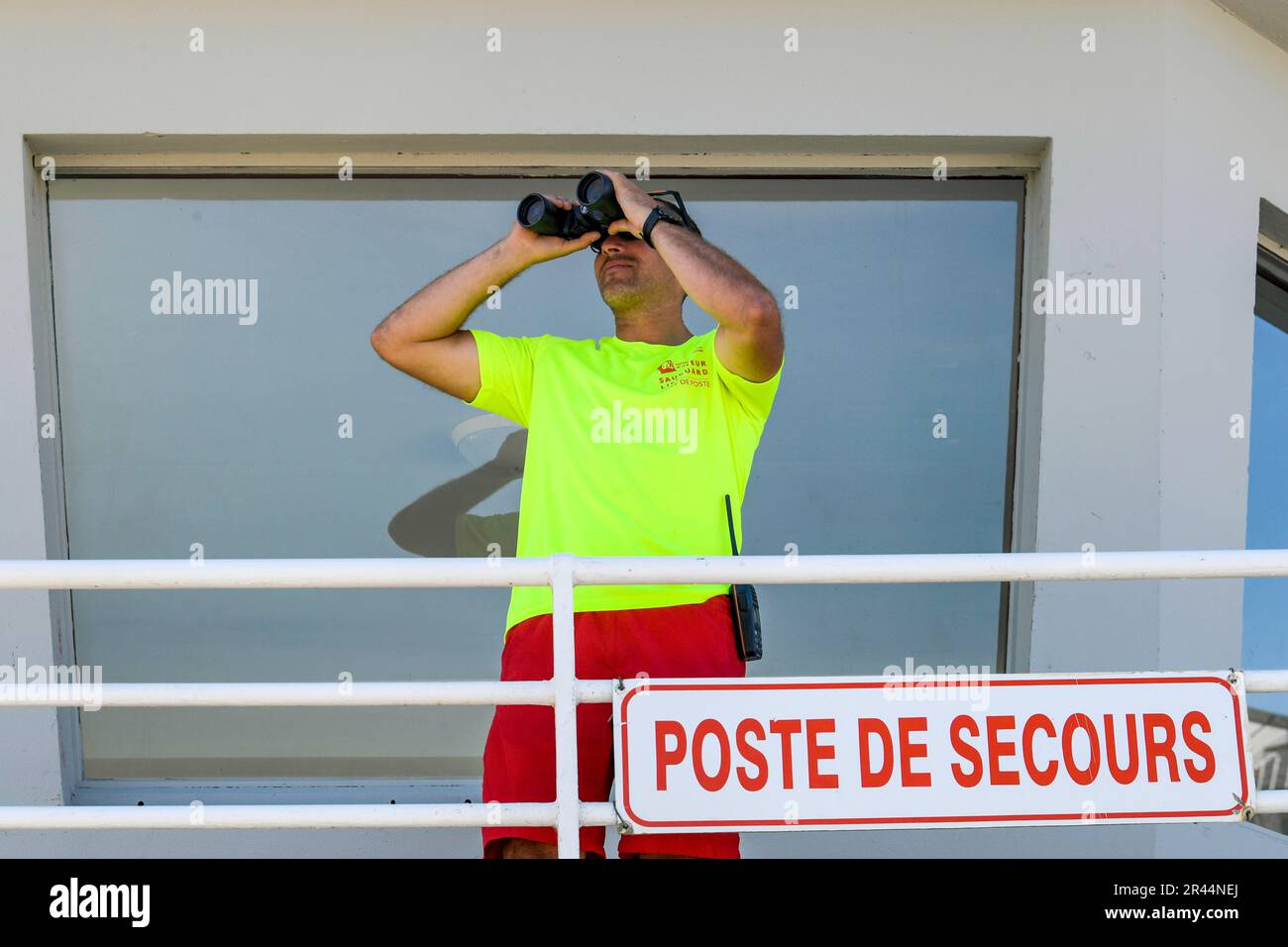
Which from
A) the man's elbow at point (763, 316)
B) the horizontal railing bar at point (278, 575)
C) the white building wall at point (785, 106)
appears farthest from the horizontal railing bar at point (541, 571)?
the white building wall at point (785, 106)

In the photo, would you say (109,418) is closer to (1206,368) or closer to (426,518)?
(426,518)

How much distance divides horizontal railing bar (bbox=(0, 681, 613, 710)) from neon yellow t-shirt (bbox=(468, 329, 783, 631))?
1.19 feet

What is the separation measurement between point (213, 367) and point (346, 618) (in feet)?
3.09

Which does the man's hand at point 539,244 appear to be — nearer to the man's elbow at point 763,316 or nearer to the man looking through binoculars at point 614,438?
the man looking through binoculars at point 614,438

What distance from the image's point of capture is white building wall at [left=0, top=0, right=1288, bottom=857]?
405cm

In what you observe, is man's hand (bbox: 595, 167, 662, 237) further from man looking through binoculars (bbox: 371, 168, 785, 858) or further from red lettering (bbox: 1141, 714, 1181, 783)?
Result: red lettering (bbox: 1141, 714, 1181, 783)

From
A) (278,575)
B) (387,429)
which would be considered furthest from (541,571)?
(387,429)

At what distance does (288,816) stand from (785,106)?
104 inches

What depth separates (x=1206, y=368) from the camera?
4062 mm

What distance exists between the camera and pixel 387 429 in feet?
14.5

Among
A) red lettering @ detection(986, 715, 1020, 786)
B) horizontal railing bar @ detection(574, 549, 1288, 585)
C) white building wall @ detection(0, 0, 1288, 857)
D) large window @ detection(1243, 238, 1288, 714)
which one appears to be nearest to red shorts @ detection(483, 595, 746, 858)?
horizontal railing bar @ detection(574, 549, 1288, 585)

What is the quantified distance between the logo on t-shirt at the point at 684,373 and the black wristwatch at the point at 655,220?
29cm
